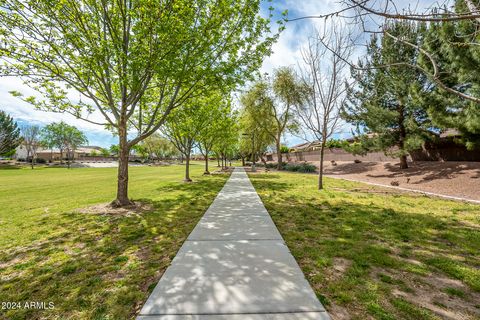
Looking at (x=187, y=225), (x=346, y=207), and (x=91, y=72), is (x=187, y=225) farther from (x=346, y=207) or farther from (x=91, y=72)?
(x=91, y=72)

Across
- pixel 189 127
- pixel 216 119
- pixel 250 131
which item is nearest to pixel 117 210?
pixel 189 127

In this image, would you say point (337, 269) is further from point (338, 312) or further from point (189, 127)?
point (189, 127)

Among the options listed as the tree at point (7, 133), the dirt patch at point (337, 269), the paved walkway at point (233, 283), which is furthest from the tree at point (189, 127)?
the tree at point (7, 133)

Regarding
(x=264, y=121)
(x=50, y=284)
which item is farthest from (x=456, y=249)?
(x=264, y=121)

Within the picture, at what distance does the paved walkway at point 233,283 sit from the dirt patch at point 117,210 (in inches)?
137

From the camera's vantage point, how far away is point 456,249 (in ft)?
13.4

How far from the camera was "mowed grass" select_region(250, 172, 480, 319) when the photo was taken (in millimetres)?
2521

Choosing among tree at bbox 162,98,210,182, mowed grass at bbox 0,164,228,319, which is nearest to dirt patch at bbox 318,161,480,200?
mowed grass at bbox 0,164,228,319

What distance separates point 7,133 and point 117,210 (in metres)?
57.8

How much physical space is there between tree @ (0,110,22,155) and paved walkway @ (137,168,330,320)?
5941 cm

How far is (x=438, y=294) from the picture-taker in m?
2.74

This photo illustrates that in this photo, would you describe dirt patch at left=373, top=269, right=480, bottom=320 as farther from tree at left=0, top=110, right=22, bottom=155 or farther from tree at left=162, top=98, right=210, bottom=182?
tree at left=0, top=110, right=22, bottom=155

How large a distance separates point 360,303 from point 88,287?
3.63 meters

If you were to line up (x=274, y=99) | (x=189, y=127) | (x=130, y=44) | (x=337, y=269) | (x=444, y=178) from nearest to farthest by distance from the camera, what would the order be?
(x=337, y=269), (x=130, y=44), (x=444, y=178), (x=189, y=127), (x=274, y=99)
